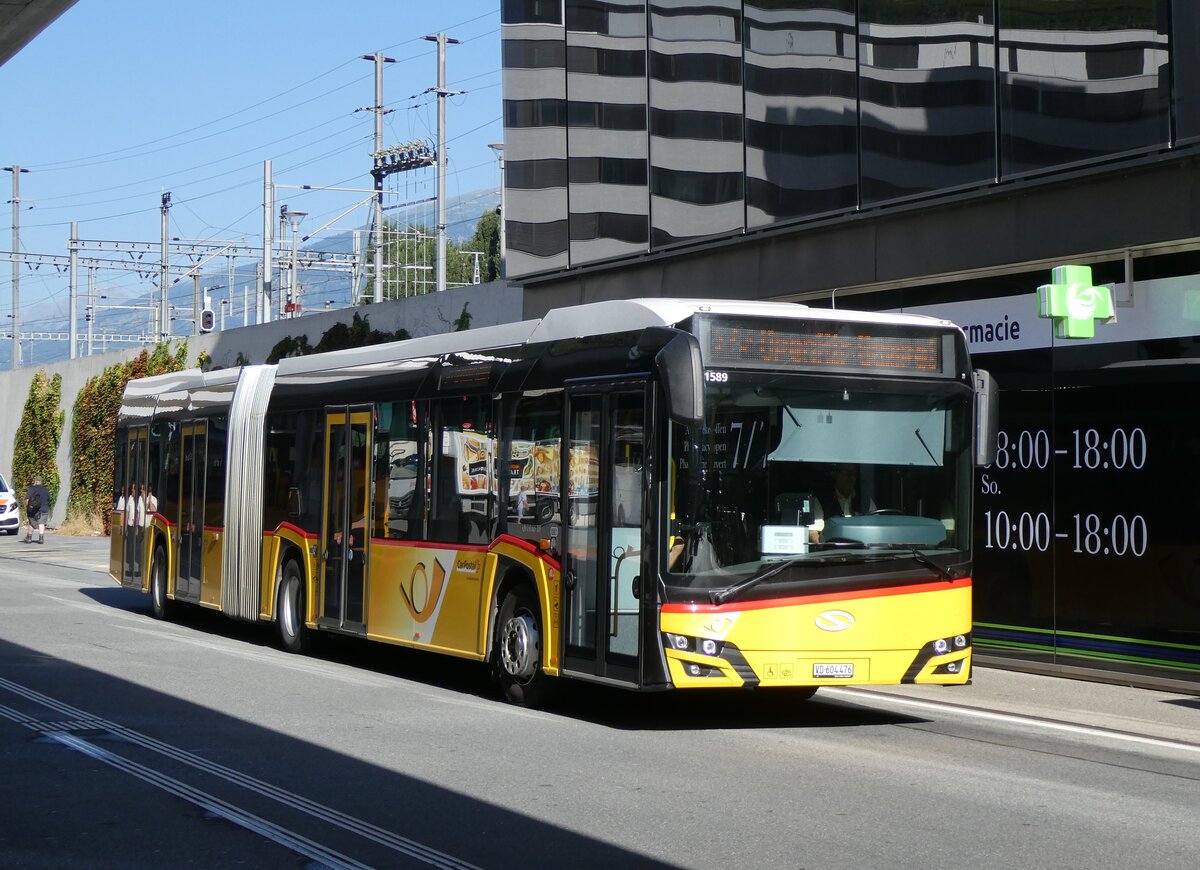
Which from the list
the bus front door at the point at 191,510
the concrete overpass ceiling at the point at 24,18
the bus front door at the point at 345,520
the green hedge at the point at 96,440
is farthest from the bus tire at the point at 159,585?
the green hedge at the point at 96,440

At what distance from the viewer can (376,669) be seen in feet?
50.1

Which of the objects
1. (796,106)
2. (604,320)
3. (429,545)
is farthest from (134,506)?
(604,320)

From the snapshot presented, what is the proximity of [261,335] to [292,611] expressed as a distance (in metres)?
20.3

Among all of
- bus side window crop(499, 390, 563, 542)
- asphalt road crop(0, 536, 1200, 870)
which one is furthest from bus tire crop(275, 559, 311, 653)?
bus side window crop(499, 390, 563, 542)

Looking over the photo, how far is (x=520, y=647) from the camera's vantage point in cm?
1214

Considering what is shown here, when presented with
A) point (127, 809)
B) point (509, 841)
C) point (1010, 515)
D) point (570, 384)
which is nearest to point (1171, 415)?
point (1010, 515)

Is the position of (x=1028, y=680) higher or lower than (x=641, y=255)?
lower

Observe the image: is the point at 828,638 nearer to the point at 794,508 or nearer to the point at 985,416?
the point at 794,508

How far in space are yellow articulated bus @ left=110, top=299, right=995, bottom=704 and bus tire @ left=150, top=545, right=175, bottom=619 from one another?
8337 mm

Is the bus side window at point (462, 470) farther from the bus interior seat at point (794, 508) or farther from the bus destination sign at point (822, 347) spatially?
the bus interior seat at point (794, 508)

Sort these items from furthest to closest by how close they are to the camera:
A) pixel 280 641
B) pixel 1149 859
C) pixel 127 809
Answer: pixel 280 641 < pixel 127 809 < pixel 1149 859

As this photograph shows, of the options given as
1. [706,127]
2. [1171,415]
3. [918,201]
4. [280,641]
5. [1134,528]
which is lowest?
[280,641]

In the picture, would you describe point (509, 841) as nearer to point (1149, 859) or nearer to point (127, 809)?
point (127, 809)

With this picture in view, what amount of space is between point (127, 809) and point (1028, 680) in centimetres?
900
